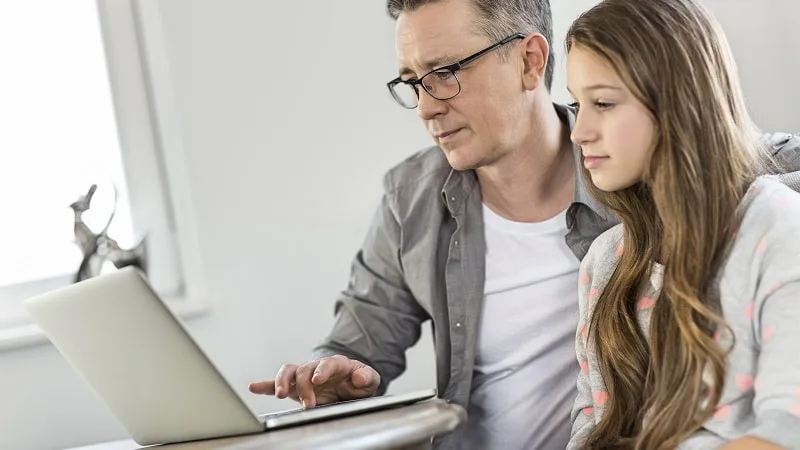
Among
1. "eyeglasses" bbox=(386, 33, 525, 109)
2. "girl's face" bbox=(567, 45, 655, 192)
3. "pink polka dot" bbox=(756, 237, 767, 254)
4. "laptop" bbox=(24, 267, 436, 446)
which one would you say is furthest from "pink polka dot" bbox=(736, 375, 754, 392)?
"eyeglasses" bbox=(386, 33, 525, 109)

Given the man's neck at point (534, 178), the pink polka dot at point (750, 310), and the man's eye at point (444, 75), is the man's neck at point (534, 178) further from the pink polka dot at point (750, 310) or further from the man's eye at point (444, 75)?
the pink polka dot at point (750, 310)

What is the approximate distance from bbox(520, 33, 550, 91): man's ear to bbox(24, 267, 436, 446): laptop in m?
0.70

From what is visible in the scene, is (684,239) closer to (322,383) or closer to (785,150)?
(785,150)

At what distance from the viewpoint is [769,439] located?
1.13 metres

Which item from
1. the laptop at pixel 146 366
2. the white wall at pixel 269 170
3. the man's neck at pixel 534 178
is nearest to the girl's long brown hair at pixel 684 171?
the laptop at pixel 146 366

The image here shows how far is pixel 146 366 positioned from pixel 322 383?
1.28 ft

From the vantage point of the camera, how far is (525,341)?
185 centimetres

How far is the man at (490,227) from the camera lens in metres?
1.83

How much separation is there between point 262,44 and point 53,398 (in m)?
0.87

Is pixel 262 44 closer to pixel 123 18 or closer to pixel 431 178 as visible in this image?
pixel 123 18

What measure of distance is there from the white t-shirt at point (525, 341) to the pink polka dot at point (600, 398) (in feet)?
1.12

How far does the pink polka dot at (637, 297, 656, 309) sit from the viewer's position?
1382 mm

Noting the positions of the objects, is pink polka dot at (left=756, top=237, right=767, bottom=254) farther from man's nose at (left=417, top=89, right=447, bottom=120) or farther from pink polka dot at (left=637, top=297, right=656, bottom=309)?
man's nose at (left=417, top=89, right=447, bottom=120)

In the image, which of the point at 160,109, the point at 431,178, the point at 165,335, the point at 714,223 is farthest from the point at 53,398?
the point at 714,223
